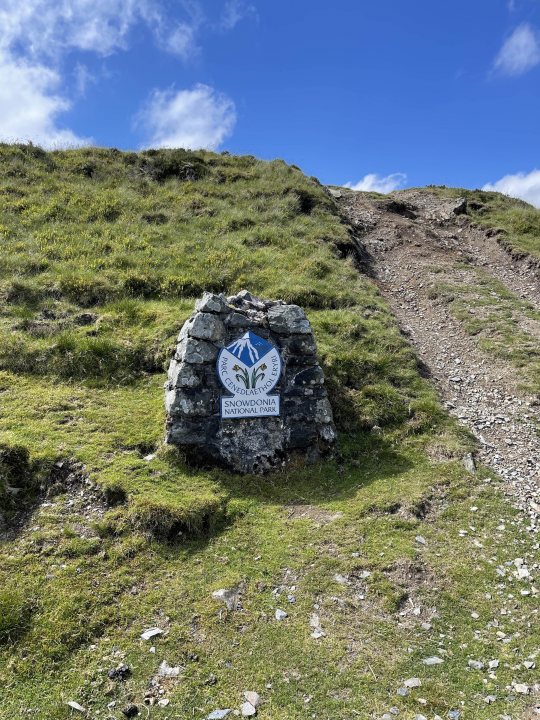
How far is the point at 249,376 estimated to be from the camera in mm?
10438

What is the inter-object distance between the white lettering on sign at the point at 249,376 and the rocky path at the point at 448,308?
4827 millimetres

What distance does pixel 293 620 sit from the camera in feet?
21.9

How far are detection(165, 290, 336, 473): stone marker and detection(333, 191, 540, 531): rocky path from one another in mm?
3906

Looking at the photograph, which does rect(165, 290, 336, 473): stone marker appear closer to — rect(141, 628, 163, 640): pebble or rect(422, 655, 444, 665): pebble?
rect(141, 628, 163, 640): pebble

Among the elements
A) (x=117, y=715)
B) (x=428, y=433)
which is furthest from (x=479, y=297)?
(x=117, y=715)

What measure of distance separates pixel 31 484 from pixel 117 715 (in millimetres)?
4462

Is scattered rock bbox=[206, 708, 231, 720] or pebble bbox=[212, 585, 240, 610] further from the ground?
pebble bbox=[212, 585, 240, 610]

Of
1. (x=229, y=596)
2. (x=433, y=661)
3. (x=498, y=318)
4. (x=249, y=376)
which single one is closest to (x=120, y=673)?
(x=229, y=596)

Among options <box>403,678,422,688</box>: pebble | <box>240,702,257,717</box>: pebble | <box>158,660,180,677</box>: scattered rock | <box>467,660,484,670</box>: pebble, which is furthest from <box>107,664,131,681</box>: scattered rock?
Result: <box>467,660,484,670</box>: pebble

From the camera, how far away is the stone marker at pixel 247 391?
10.0m

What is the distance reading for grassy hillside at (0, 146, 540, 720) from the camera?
5.82m

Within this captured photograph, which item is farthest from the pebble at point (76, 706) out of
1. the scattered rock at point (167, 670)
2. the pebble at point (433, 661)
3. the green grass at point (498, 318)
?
the green grass at point (498, 318)

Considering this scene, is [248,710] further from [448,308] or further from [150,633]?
[448,308]

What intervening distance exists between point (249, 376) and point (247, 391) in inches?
12.9
